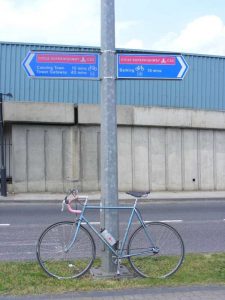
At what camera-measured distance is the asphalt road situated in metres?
8.60

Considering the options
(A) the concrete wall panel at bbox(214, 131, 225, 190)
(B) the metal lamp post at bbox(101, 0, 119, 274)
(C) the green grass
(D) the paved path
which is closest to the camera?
(D) the paved path

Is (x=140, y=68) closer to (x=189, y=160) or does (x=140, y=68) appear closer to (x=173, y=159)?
(x=173, y=159)

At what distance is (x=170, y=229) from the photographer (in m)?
6.17

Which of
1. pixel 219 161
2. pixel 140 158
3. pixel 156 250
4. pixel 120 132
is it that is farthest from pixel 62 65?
pixel 219 161

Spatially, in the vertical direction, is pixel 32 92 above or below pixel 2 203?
above

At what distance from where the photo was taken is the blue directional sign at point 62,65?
6.32 meters

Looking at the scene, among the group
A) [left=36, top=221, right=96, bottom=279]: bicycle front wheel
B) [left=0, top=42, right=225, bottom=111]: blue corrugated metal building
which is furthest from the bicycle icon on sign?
[left=0, top=42, right=225, bottom=111]: blue corrugated metal building

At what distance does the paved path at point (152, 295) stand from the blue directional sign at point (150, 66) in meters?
2.62

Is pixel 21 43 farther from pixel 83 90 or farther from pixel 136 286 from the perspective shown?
pixel 136 286

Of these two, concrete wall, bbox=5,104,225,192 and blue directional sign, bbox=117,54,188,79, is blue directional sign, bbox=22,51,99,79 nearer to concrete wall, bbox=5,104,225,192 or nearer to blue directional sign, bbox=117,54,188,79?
blue directional sign, bbox=117,54,188,79

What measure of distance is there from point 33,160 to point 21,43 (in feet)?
17.3

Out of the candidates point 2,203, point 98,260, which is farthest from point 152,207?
point 98,260

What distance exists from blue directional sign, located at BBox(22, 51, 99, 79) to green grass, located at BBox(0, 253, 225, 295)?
2444 millimetres

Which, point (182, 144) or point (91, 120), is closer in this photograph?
point (91, 120)
